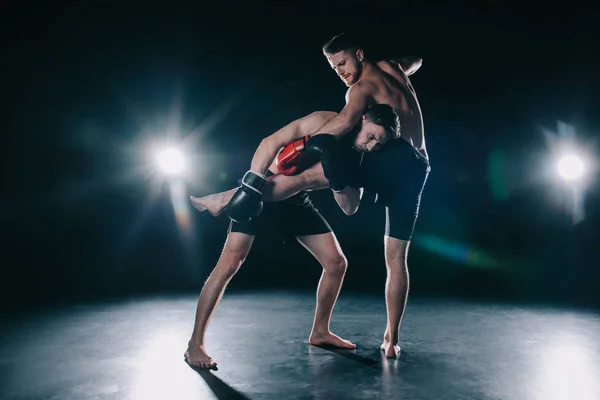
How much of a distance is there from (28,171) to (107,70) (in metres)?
1.61

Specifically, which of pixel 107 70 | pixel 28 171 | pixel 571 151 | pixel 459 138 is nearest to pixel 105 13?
pixel 107 70

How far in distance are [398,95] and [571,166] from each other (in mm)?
3865

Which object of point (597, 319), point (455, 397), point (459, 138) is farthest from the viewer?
point (459, 138)

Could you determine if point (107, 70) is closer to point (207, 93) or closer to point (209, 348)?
point (207, 93)

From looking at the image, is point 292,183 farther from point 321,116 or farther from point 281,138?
point 321,116

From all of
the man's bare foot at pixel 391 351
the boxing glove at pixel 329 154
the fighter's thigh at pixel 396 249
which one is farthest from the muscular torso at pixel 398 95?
the man's bare foot at pixel 391 351

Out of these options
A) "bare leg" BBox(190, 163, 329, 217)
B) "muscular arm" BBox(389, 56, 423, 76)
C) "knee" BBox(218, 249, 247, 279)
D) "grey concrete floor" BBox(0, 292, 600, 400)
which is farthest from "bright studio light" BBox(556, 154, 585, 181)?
"knee" BBox(218, 249, 247, 279)

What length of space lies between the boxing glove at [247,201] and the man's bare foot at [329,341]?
77 centimetres

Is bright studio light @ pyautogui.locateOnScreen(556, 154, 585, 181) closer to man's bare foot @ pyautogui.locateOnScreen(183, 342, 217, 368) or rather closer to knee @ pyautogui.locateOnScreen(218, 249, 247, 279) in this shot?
knee @ pyautogui.locateOnScreen(218, 249, 247, 279)

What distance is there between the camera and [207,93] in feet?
20.3

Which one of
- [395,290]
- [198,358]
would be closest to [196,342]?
[198,358]

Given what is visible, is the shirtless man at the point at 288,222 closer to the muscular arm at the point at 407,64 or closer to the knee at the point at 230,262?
the knee at the point at 230,262

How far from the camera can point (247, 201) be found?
2.48m

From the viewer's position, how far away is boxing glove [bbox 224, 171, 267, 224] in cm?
247
